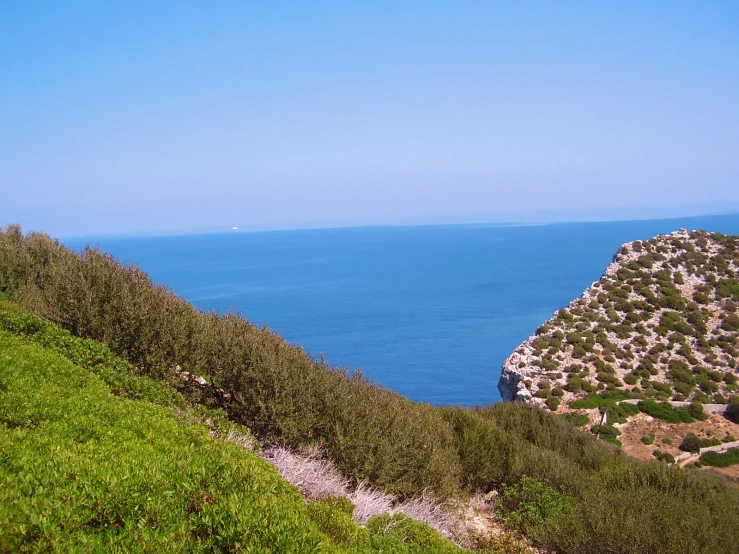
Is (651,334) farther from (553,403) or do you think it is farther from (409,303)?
(409,303)

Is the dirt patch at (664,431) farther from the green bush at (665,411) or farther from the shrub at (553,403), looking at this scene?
the shrub at (553,403)

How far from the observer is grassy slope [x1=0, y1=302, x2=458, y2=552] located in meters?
3.84

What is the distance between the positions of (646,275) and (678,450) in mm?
20376

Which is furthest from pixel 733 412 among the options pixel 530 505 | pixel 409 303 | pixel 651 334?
pixel 409 303

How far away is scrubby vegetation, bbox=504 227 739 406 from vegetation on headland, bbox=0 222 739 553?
18288mm

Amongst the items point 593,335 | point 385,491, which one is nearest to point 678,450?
point 593,335

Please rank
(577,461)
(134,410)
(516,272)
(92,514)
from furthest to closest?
(516,272)
(577,461)
(134,410)
(92,514)

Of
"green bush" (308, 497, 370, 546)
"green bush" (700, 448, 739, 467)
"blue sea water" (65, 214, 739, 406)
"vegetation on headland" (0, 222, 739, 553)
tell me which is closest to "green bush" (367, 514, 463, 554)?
"green bush" (308, 497, 370, 546)

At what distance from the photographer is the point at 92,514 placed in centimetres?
397

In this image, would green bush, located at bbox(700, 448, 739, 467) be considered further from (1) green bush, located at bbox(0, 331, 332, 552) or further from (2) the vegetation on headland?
(1) green bush, located at bbox(0, 331, 332, 552)

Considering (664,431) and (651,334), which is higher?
(651,334)

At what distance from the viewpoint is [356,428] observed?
10.0m

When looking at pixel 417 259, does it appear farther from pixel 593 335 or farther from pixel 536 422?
pixel 536 422

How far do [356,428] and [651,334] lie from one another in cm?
3312
